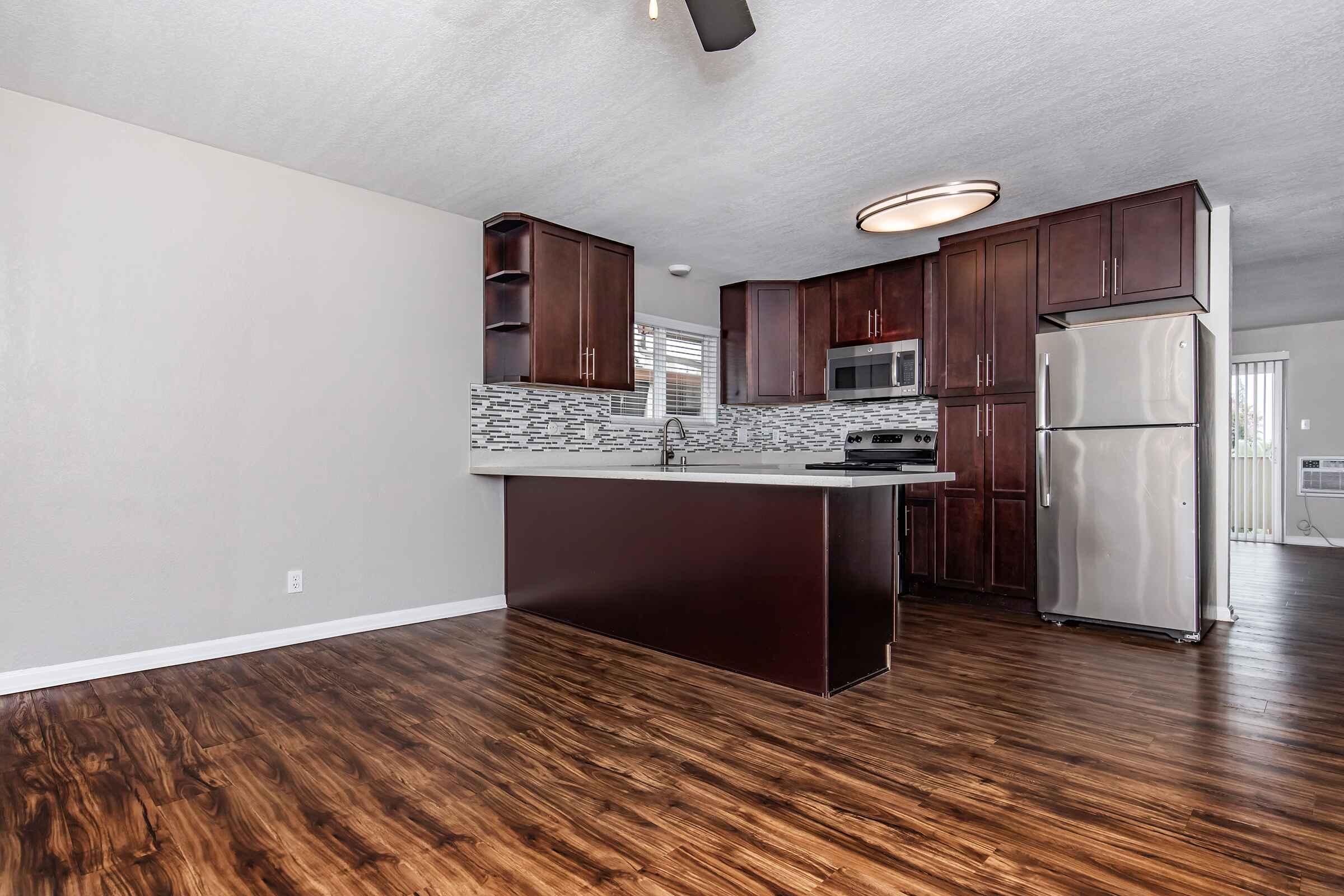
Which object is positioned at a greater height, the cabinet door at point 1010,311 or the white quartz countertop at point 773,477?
the cabinet door at point 1010,311

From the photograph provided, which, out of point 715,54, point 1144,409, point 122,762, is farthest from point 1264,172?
point 122,762

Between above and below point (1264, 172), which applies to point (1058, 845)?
below

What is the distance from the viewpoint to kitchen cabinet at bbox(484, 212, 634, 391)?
4285 mm

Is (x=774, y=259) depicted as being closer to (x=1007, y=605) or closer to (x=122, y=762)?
(x=1007, y=605)

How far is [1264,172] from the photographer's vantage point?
139 inches

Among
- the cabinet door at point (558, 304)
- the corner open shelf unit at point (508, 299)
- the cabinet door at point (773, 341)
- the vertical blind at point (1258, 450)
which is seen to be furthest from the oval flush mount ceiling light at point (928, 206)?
the vertical blind at point (1258, 450)

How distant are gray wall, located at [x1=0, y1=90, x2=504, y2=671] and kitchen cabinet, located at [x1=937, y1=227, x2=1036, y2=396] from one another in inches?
123

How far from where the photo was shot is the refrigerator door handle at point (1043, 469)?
13.4 feet

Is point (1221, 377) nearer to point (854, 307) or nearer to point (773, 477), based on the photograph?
point (854, 307)

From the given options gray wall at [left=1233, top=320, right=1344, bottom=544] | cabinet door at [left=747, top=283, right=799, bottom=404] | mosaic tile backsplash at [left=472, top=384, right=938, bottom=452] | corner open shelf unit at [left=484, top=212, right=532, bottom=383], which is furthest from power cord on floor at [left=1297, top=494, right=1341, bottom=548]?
corner open shelf unit at [left=484, top=212, right=532, bottom=383]

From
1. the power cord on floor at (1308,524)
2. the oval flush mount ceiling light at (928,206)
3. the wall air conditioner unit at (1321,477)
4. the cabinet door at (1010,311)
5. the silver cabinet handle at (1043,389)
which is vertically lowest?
the power cord on floor at (1308,524)

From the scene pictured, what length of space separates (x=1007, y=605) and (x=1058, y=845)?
2.92 meters

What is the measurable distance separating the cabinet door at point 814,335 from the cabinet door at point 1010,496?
4.72 feet

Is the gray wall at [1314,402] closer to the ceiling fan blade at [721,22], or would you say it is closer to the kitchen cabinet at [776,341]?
the kitchen cabinet at [776,341]
